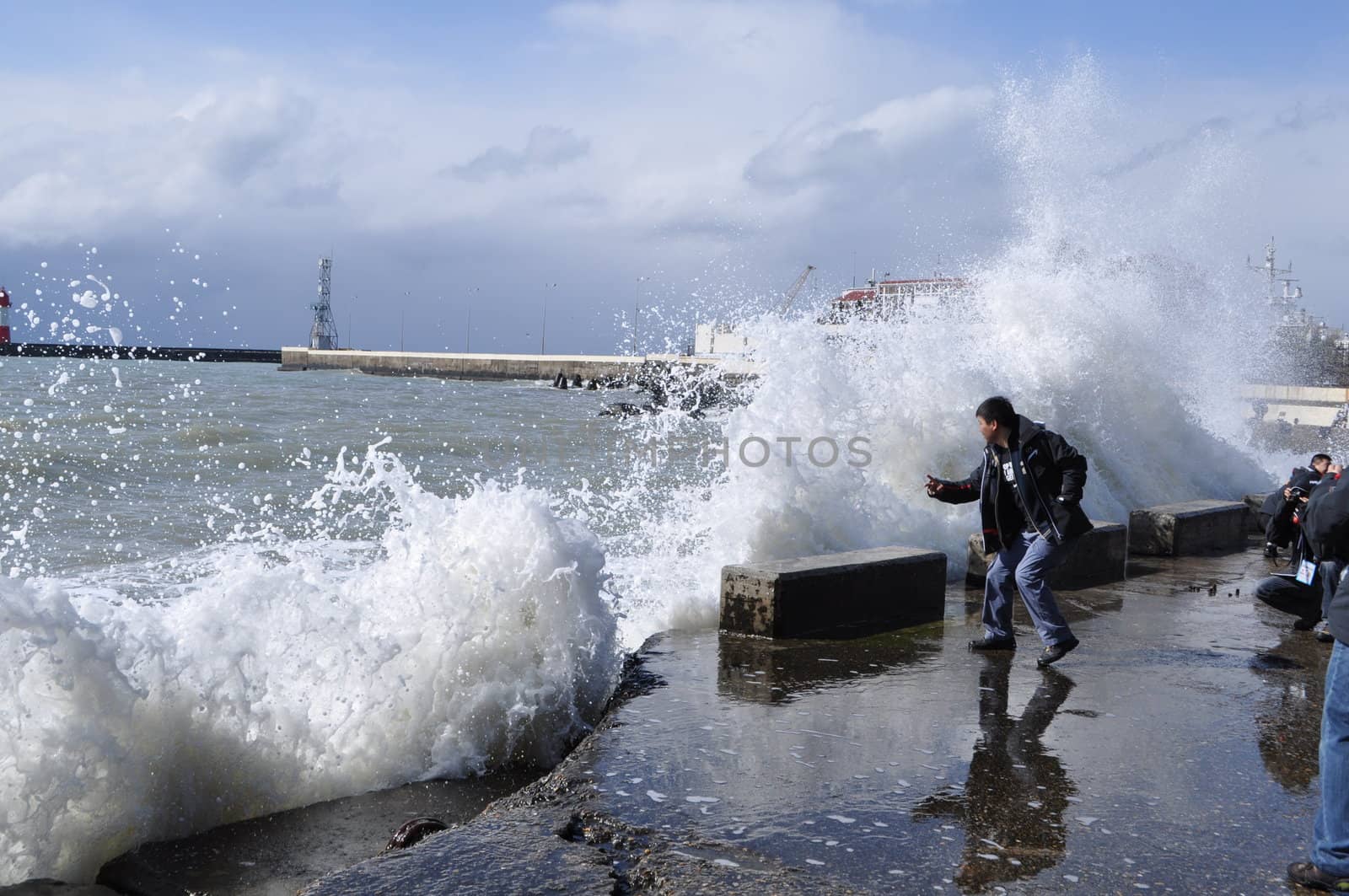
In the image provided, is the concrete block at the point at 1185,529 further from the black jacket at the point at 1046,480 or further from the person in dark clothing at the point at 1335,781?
the person in dark clothing at the point at 1335,781

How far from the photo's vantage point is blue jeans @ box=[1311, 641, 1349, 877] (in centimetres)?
339

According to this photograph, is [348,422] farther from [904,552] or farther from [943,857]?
[943,857]

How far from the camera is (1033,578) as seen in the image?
20.4 ft

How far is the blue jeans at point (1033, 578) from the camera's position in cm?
621

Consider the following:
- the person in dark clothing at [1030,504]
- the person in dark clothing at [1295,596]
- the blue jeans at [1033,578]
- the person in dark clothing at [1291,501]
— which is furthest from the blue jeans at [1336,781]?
the person in dark clothing at [1291,501]

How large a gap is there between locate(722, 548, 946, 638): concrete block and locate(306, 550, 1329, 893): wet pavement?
215 mm

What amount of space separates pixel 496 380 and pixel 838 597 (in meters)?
86.3

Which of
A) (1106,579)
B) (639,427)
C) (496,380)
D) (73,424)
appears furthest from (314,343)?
(1106,579)

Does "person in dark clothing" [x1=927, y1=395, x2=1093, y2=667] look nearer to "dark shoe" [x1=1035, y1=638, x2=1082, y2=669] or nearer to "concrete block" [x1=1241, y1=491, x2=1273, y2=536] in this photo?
"dark shoe" [x1=1035, y1=638, x2=1082, y2=669]

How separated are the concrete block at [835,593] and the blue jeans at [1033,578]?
2.94 ft

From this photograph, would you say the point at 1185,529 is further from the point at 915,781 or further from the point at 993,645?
the point at 915,781

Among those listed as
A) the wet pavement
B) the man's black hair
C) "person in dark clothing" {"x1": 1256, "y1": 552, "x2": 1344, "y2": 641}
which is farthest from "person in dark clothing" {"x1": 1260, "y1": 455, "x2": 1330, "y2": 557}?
the man's black hair

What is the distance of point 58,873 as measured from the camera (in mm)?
4285

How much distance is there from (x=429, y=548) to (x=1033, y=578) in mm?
3304
